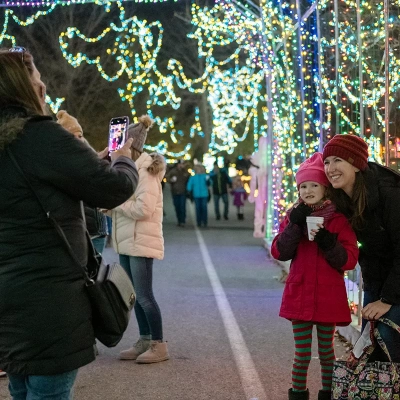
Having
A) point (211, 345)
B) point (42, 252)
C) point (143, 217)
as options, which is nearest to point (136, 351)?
point (211, 345)

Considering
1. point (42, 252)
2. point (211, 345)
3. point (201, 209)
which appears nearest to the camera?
point (42, 252)

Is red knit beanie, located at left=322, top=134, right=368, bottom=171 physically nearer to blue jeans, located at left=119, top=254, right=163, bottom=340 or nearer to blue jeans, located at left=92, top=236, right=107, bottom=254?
blue jeans, located at left=119, top=254, right=163, bottom=340

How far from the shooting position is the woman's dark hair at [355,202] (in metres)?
4.68

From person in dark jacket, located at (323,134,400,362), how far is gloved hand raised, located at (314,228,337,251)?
0.16 metres

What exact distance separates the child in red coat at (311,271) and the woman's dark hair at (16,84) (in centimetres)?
237

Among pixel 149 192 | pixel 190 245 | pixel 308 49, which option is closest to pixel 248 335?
pixel 149 192

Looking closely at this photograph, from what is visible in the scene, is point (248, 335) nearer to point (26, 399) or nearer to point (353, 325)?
point (353, 325)

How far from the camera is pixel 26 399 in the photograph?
328cm

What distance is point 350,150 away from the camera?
15.8 ft

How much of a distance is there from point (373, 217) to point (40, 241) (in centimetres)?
215

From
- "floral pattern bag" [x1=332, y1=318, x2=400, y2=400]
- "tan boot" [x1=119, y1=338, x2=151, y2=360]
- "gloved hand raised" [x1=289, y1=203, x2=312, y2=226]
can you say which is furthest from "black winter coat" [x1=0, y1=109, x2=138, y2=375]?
"tan boot" [x1=119, y1=338, x2=151, y2=360]

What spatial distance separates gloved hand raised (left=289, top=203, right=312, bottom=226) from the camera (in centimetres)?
520

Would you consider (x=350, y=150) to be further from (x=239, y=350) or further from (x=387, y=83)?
(x=239, y=350)

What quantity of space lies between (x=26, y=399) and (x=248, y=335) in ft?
16.1
